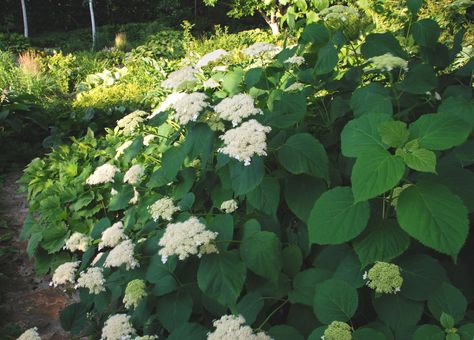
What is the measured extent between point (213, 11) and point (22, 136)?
15.0 meters

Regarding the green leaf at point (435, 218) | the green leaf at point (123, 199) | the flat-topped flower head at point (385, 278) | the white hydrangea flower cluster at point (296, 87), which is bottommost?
the green leaf at point (123, 199)

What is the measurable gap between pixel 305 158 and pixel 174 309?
27.3 inches

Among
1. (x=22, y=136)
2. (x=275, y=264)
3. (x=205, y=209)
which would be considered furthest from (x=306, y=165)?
(x=22, y=136)

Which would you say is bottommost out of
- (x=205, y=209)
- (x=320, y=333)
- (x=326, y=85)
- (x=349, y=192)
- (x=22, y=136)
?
(x=22, y=136)

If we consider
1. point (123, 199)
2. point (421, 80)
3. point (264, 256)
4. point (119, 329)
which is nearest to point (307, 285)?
point (264, 256)

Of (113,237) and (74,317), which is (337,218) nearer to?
(113,237)

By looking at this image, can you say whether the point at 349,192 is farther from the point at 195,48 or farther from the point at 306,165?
the point at 195,48

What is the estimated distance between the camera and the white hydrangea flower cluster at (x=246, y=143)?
1406mm

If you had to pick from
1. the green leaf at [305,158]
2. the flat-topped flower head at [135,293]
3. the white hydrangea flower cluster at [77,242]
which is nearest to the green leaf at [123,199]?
the white hydrangea flower cluster at [77,242]

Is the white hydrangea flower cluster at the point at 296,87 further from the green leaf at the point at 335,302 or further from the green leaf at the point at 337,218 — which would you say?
the green leaf at the point at 335,302

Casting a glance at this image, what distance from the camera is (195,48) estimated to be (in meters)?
10.0

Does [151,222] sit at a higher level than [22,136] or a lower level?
higher

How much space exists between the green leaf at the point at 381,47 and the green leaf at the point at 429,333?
123 cm

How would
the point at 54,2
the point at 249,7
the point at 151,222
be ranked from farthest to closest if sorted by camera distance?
the point at 54,2, the point at 249,7, the point at 151,222
